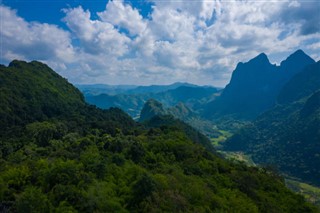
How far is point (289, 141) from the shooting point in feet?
441

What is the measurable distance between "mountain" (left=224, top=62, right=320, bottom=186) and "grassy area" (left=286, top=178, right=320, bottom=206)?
19.2 feet

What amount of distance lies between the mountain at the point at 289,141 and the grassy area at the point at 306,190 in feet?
19.2

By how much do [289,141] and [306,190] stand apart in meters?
53.9

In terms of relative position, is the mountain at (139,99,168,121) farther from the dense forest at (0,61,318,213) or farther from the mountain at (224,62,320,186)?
the dense forest at (0,61,318,213)

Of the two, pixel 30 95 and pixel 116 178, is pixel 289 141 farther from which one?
pixel 116 178

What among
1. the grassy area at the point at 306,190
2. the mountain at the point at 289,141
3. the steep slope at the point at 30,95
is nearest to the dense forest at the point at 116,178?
the steep slope at the point at 30,95

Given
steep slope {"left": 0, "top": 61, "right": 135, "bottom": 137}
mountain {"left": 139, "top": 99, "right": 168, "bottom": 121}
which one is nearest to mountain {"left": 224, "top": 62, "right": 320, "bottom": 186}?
mountain {"left": 139, "top": 99, "right": 168, "bottom": 121}

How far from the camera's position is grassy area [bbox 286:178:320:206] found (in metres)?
76.3

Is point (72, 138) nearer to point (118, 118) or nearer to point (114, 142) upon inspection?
point (114, 142)

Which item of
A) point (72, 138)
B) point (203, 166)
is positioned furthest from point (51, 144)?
point (203, 166)

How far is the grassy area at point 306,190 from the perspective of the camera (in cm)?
7635

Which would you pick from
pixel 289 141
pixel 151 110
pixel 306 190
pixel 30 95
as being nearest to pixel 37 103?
pixel 30 95

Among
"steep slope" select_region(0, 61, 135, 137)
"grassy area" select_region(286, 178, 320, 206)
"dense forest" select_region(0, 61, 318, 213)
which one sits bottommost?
"grassy area" select_region(286, 178, 320, 206)

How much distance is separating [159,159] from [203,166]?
19.9ft
